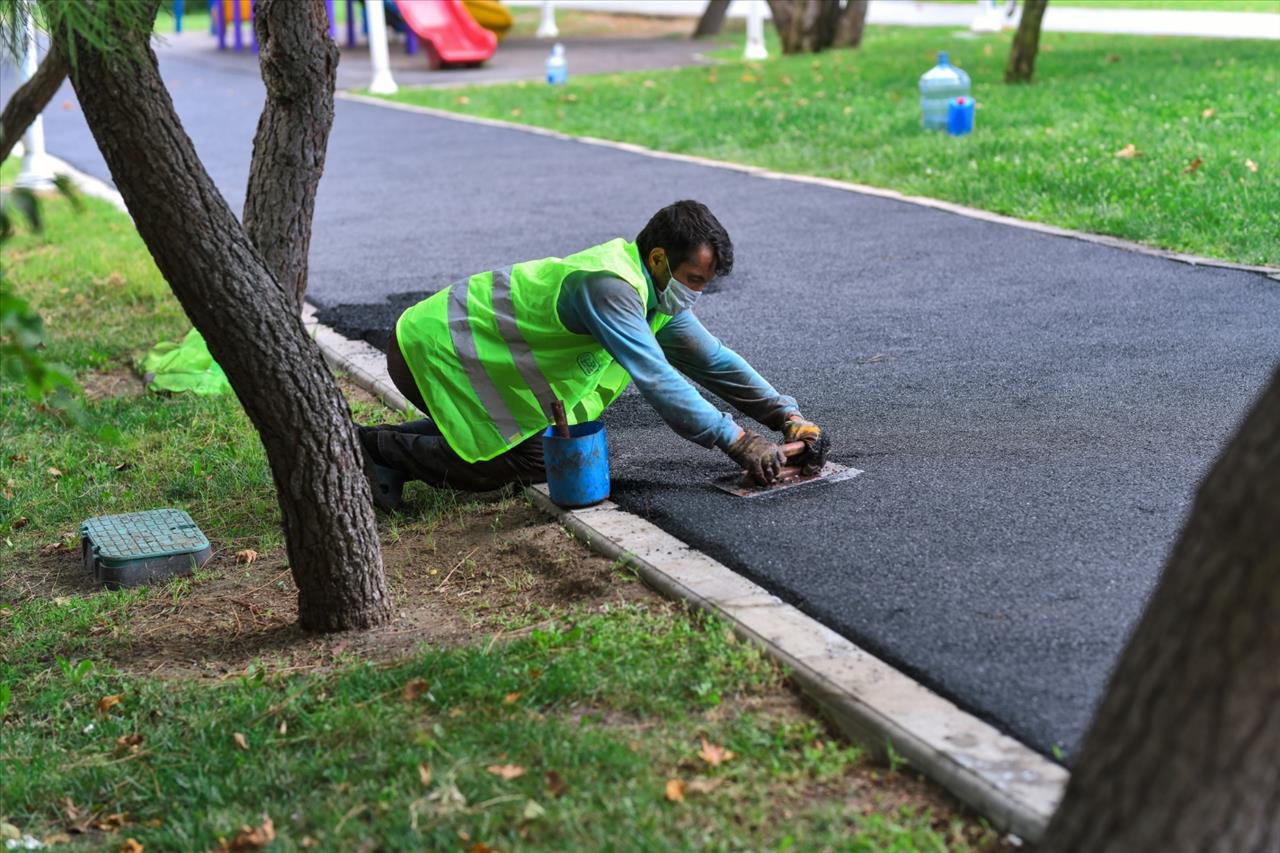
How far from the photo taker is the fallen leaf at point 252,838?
9.83 feet

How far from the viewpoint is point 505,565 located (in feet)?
14.7

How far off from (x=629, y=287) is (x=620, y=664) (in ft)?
4.37

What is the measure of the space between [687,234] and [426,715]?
175 cm

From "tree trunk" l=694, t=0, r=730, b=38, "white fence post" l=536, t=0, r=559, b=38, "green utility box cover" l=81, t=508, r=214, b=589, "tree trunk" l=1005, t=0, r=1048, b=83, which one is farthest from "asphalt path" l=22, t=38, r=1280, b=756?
"white fence post" l=536, t=0, r=559, b=38

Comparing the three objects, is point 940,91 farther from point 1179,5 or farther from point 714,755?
point 1179,5

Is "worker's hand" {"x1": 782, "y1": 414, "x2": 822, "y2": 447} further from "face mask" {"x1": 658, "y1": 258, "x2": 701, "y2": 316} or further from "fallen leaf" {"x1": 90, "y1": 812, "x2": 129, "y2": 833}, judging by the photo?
"fallen leaf" {"x1": 90, "y1": 812, "x2": 129, "y2": 833}

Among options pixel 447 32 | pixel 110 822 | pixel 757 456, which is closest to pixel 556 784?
pixel 110 822

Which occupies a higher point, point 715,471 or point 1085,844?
point 1085,844

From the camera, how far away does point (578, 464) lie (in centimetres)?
467

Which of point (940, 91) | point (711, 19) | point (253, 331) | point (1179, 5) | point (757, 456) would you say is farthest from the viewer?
point (711, 19)

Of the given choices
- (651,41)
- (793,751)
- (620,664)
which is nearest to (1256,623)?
(793,751)

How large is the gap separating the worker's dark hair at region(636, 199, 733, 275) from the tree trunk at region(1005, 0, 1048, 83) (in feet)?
33.9

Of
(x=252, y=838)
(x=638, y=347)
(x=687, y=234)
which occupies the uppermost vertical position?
(x=687, y=234)

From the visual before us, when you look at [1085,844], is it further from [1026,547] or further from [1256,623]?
[1026,547]
